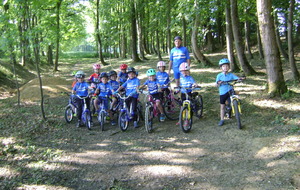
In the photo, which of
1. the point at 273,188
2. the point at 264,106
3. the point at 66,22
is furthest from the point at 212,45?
the point at 273,188

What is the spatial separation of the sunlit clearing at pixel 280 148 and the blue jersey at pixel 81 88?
531cm

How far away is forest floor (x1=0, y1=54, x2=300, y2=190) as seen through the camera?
13.3 feet

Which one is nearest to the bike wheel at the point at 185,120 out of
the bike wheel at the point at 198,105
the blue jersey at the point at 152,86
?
the bike wheel at the point at 198,105

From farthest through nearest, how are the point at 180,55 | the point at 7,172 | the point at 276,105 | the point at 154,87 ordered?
the point at 180,55, the point at 154,87, the point at 276,105, the point at 7,172

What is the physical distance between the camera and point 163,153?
17.1ft

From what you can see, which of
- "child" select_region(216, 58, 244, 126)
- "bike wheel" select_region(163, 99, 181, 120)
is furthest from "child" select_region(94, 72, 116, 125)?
"child" select_region(216, 58, 244, 126)

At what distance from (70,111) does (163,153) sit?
13.9 feet

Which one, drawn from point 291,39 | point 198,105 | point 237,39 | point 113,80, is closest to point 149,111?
point 198,105

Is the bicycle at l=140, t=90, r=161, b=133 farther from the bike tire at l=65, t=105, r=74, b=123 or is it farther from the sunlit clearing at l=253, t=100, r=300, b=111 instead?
the sunlit clearing at l=253, t=100, r=300, b=111

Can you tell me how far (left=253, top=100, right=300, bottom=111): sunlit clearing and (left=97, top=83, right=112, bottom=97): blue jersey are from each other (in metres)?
4.78

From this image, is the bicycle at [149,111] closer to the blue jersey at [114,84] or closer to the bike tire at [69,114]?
the blue jersey at [114,84]

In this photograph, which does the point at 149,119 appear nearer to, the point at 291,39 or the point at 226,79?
the point at 226,79

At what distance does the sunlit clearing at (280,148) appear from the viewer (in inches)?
176

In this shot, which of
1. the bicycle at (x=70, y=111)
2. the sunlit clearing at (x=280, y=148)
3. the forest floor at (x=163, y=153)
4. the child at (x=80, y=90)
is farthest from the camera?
the bicycle at (x=70, y=111)
